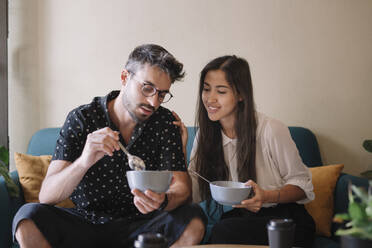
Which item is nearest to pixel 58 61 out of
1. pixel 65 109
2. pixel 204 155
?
pixel 65 109

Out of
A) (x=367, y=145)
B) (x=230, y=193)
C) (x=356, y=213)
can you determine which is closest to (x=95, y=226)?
(x=230, y=193)

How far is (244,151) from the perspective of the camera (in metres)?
1.83

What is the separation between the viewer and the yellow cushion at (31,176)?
210cm

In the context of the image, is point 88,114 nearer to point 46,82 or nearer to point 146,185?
point 146,185

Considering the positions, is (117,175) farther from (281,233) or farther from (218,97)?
(281,233)

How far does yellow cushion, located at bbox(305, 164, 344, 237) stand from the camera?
2.02 metres

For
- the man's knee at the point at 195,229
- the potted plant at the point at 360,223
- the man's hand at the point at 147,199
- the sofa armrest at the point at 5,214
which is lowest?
the sofa armrest at the point at 5,214

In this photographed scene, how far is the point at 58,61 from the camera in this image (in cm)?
275

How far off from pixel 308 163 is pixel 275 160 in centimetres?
57

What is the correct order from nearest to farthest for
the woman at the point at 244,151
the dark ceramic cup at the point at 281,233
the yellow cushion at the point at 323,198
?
1. the dark ceramic cup at the point at 281,233
2. the woman at the point at 244,151
3. the yellow cushion at the point at 323,198

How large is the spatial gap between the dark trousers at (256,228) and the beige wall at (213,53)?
0.91 meters

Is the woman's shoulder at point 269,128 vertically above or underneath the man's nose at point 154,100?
underneath

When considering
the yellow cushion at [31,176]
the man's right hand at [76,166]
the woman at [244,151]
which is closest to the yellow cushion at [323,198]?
the woman at [244,151]

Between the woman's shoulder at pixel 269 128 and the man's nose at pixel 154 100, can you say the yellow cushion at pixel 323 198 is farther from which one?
the man's nose at pixel 154 100
